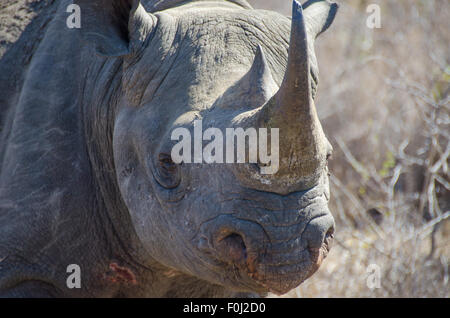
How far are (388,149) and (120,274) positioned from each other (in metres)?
4.21

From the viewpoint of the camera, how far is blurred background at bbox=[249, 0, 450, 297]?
513cm

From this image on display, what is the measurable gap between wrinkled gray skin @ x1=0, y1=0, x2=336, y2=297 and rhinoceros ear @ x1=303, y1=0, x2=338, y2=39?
1 cm

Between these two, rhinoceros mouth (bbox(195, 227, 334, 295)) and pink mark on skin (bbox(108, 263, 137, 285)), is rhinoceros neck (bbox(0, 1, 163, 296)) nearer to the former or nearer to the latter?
pink mark on skin (bbox(108, 263, 137, 285))

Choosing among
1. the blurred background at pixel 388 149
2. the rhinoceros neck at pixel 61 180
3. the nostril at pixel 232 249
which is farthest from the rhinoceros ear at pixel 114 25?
the blurred background at pixel 388 149

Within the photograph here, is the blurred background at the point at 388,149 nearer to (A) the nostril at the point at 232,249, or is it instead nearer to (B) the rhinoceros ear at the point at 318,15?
(B) the rhinoceros ear at the point at 318,15

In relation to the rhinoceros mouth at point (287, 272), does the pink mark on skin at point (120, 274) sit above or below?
below

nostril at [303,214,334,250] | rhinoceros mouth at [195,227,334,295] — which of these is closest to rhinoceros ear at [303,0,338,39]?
nostril at [303,214,334,250]

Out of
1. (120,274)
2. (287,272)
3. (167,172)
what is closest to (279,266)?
(287,272)

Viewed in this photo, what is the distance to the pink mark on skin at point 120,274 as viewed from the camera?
3865 mm

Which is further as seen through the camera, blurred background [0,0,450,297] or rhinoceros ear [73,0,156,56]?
blurred background [0,0,450,297]

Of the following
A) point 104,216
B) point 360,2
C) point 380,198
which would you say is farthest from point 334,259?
point 360,2

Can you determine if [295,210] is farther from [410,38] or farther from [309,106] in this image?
[410,38]

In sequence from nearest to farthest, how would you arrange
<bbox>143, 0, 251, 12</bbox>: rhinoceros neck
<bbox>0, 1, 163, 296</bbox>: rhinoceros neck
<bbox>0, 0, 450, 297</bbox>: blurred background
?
<bbox>0, 1, 163, 296</bbox>: rhinoceros neck, <bbox>143, 0, 251, 12</bbox>: rhinoceros neck, <bbox>0, 0, 450, 297</bbox>: blurred background

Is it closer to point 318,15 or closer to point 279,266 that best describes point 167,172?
point 279,266
